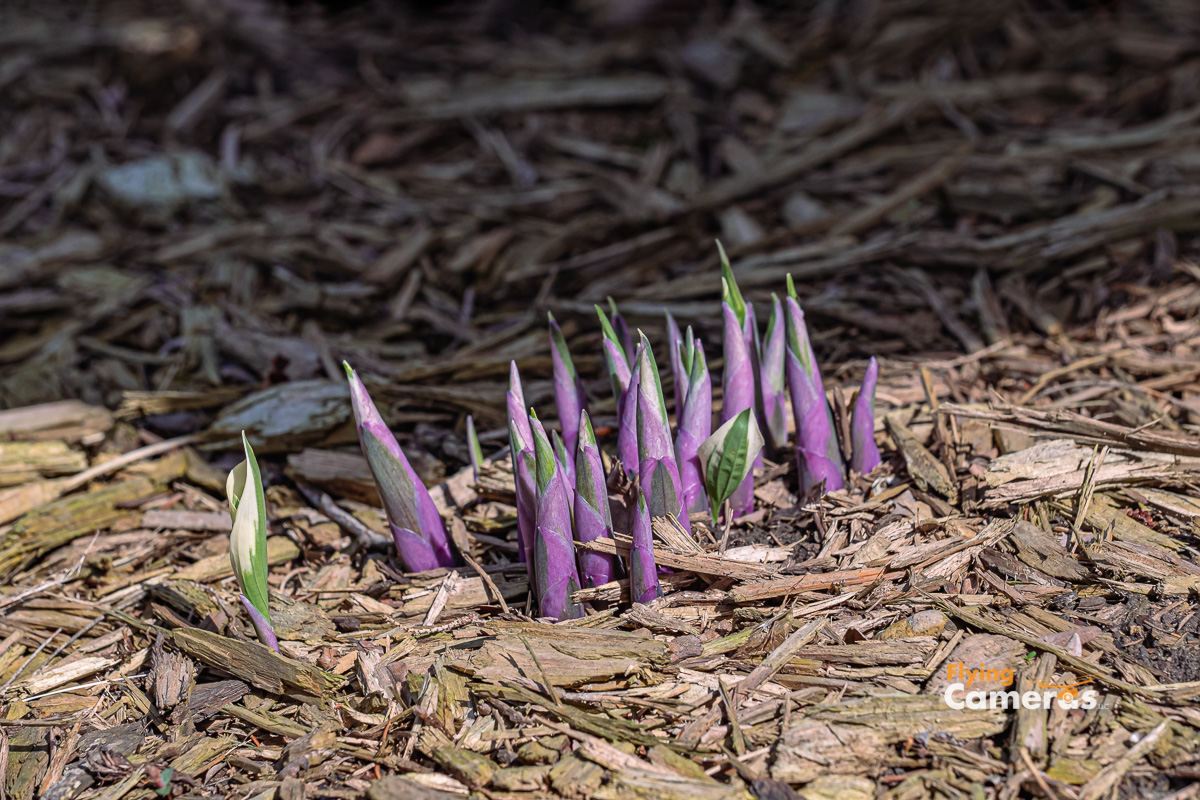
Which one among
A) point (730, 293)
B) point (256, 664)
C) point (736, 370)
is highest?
point (730, 293)

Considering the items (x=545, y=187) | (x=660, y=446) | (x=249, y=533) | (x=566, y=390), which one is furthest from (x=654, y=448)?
(x=545, y=187)

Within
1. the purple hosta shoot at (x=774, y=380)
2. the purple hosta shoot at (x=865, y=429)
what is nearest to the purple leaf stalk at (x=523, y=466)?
the purple hosta shoot at (x=774, y=380)

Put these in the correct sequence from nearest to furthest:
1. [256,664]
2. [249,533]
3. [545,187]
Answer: [249,533] → [256,664] → [545,187]

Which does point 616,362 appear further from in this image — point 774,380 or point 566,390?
point 774,380

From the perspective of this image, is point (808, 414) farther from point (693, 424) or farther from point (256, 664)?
point (256, 664)

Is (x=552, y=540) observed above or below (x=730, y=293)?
below

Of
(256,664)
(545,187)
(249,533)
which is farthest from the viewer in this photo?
(545,187)

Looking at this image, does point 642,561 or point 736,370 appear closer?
point 642,561

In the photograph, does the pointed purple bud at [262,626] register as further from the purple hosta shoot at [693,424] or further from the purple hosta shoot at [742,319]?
the purple hosta shoot at [742,319]
